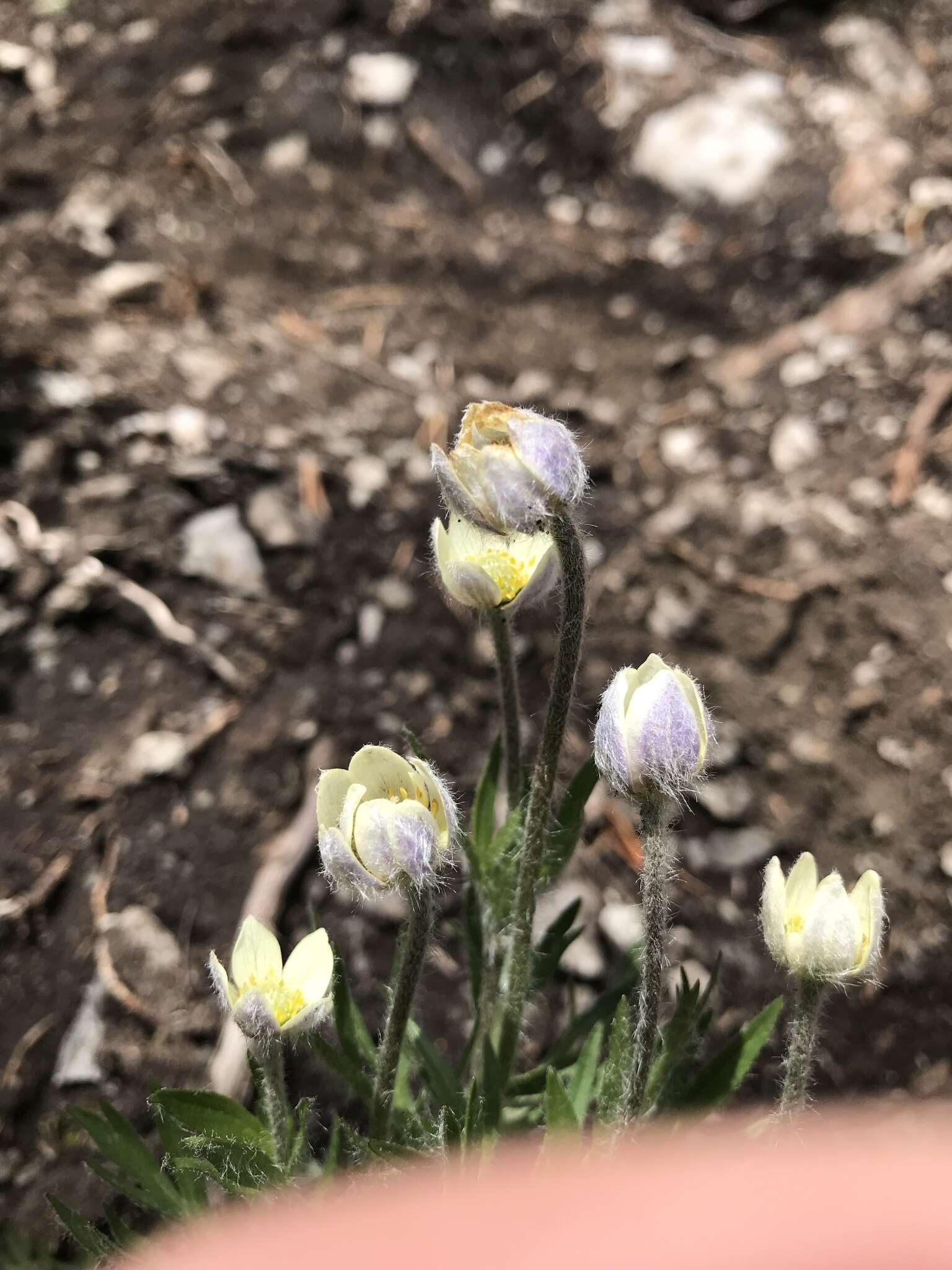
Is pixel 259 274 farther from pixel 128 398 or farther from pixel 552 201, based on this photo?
pixel 552 201

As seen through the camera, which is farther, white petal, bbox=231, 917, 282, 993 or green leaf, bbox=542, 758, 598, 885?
green leaf, bbox=542, 758, 598, 885

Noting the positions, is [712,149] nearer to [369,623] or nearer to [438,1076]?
[369,623]

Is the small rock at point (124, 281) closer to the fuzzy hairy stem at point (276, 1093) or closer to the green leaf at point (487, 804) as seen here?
the green leaf at point (487, 804)

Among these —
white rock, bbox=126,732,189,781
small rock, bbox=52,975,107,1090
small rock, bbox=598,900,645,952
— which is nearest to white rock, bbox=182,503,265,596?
white rock, bbox=126,732,189,781

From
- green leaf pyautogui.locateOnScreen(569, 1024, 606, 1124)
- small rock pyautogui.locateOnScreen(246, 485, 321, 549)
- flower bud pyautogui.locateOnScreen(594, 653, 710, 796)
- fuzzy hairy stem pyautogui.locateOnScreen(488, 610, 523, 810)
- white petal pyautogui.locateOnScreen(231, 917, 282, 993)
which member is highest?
flower bud pyautogui.locateOnScreen(594, 653, 710, 796)

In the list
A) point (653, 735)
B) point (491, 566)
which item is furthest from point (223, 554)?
point (653, 735)

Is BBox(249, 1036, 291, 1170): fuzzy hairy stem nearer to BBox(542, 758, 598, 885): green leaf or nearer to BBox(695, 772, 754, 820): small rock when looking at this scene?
BBox(542, 758, 598, 885): green leaf

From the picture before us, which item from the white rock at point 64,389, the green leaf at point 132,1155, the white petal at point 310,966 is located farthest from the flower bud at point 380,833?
the white rock at point 64,389

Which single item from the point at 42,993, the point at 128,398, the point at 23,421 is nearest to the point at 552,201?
the point at 128,398
